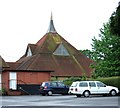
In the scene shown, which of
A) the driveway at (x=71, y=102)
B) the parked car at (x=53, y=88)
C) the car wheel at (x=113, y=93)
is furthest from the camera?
the parked car at (x=53, y=88)

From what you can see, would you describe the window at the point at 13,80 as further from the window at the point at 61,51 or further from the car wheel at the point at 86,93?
the window at the point at 61,51

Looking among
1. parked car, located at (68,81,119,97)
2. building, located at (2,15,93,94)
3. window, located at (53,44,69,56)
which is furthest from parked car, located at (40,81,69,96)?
window, located at (53,44,69,56)

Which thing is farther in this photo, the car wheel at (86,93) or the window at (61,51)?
the window at (61,51)

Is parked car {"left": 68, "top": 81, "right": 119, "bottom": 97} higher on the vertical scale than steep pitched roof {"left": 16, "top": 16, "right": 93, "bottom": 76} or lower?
lower

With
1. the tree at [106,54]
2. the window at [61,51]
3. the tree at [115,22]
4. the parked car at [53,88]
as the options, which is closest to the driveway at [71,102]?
the tree at [115,22]

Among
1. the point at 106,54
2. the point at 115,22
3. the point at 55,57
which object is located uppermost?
the point at 55,57

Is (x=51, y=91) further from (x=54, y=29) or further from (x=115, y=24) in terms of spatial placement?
(x=54, y=29)

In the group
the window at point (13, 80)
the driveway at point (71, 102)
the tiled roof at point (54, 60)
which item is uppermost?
the tiled roof at point (54, 60)

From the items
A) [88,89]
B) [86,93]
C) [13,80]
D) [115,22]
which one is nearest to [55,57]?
[13,80]

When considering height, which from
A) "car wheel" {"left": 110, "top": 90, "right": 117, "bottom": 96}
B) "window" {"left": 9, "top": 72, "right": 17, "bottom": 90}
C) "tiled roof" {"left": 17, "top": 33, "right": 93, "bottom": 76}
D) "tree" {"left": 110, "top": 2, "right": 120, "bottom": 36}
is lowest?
"car wheel" {"left": 110, "top": 90, "right": 117, "bottom": 96}

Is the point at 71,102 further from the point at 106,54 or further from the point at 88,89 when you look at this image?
the point at 106,54

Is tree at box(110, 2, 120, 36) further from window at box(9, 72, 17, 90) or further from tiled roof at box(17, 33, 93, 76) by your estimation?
tiled roof at box(17, 33, 93, 76)

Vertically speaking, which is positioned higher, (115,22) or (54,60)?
(54,60)

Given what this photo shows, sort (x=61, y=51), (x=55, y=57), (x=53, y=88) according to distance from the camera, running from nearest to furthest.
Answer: (x=53, y=88) → (x=55, y=57) → (x=61, y=51)
